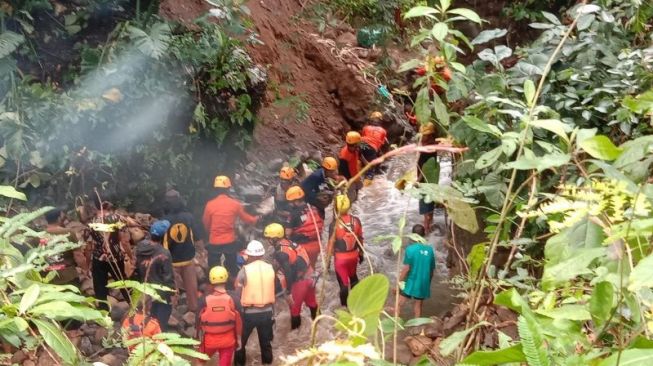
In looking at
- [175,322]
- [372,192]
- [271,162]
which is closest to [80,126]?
[175,322]

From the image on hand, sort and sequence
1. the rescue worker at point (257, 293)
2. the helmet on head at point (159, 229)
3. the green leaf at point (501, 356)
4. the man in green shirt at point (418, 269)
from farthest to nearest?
the helmet on head at point (159, 229) < the man in green shirt at point (418, 269) < the rescue worker at point (257, 293) < the green leaf at point (501, 356)

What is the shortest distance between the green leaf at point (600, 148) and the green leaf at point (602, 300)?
0.40 m

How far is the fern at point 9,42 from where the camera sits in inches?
249

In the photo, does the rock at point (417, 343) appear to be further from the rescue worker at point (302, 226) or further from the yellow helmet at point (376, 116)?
the yellow helmet at point (376, 116)

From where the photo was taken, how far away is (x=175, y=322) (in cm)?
640

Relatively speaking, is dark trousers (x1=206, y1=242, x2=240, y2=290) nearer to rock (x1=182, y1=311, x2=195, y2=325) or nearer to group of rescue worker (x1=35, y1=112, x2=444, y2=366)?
group of rescue worker (x1=35, y1=112, x2=444, y2=366)

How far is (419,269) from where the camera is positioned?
19.3 feet

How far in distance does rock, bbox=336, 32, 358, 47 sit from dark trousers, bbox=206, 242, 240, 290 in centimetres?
806

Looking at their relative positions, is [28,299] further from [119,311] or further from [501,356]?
[119,311]

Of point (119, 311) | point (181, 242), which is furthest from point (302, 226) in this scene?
point (119, 311)

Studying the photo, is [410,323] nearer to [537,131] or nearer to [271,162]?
[537,131]

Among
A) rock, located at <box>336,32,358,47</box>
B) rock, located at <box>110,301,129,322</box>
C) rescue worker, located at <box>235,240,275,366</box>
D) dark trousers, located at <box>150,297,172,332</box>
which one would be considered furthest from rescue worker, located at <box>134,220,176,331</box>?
Answer: rock, located at <box>336,32,358,47</box>

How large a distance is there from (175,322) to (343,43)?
9359mm

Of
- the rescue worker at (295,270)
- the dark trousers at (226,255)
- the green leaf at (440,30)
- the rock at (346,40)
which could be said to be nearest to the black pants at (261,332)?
the rescue worker at (295,270)
